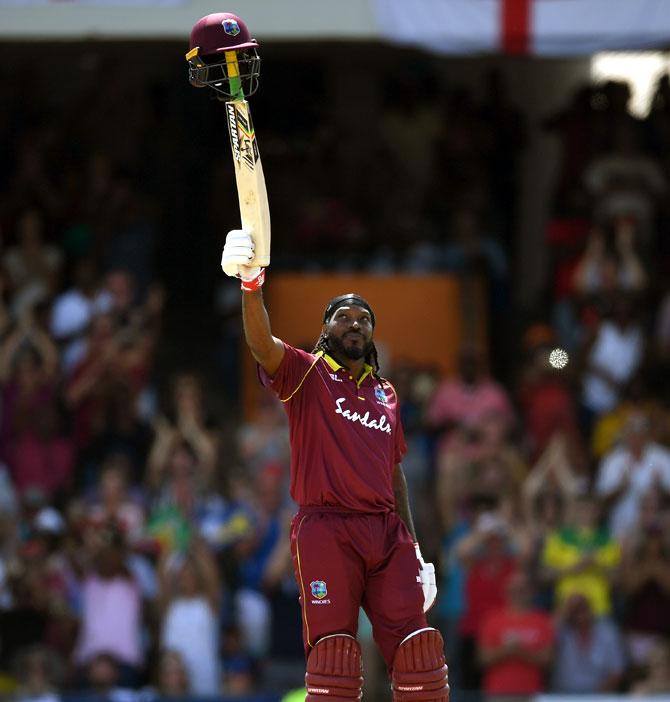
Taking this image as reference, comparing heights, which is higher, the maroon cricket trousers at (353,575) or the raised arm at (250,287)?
the raised arm at (250,287)

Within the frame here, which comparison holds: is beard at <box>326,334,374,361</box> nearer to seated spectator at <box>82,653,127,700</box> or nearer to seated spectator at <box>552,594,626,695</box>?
seated spectator at <box>82,653,127,700</box>

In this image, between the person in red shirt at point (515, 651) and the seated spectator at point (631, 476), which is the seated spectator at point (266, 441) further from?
the seated spectator at point (631, 476)

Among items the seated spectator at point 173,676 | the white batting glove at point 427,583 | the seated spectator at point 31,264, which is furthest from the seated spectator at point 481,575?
the white batting glove at point 427,583

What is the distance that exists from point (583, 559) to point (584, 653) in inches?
27.5

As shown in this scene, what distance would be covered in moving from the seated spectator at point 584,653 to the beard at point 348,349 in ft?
18.1

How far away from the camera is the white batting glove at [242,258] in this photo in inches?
267

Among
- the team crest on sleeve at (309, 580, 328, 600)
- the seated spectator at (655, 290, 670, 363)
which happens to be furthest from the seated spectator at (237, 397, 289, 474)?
the team crest on sleeve at (309, 580, 328, 600)

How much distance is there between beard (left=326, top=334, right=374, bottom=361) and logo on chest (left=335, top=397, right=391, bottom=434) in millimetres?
190

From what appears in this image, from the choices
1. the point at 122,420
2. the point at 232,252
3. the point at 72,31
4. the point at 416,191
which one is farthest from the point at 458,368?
the point at 232,252

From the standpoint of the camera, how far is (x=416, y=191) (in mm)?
16641

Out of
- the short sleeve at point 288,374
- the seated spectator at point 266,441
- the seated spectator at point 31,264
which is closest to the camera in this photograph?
the short sleeve at point 288,374

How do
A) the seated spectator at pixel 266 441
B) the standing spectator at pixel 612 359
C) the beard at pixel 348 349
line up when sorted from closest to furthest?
the beard at pixel 348 349 < the seated spectator at pixel 266 441 < the standing spectator at pixel 612 359

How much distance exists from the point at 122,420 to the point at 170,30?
3.14 metres

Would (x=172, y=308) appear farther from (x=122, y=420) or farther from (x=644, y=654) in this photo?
(x=644, y=654)
